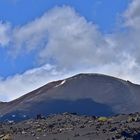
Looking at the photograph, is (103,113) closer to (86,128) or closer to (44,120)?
(44,120)

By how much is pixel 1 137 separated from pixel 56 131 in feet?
26.4

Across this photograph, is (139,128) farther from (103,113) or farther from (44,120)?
(103,113)

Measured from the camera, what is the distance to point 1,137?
107 meters

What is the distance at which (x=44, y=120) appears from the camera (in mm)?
120562

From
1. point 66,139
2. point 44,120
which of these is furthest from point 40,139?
point 44,120

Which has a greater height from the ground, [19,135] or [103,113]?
[103,113]

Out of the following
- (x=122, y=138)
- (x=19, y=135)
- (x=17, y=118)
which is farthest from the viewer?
(x=17, y=118)

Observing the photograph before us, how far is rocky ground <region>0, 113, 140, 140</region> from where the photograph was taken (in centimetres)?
10127

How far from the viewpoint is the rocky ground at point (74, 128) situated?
10127 centimetres

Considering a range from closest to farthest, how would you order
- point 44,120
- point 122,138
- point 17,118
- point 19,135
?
point 122,138
point 19,135
point 44,120
point 17,118

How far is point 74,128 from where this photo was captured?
108 m

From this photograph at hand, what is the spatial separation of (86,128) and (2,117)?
87.8 m

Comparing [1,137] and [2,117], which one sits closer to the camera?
[1,137]

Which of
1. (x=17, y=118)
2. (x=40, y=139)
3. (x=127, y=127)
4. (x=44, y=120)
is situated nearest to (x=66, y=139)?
(x=40, y=139)
